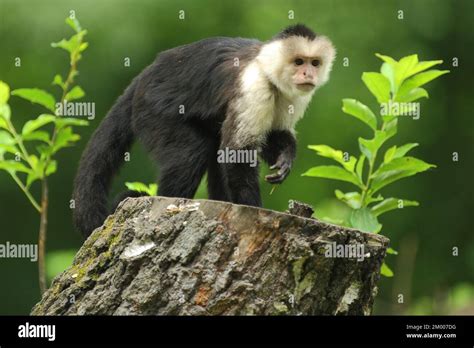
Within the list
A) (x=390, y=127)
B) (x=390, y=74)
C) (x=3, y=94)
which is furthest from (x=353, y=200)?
(x=3, y=94)

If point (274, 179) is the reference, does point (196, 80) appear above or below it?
above

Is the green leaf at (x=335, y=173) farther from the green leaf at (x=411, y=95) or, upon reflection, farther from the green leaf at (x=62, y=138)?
the green leaf at (x=62, y=138)

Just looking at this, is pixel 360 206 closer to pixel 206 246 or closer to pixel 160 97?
pixel 206 246

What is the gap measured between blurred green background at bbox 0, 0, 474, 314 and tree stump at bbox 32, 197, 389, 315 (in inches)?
272

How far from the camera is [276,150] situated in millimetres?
8047

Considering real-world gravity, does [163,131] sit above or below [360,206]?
above

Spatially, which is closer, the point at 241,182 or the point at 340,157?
the point at 340,157

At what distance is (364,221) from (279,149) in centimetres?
167

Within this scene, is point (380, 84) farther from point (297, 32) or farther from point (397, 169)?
point (297, 32)

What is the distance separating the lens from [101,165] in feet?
26.5

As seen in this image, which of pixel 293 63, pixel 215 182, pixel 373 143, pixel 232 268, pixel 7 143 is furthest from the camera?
pixel 215 182

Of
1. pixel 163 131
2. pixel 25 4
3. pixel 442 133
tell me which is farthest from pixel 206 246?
pixel 442 133
